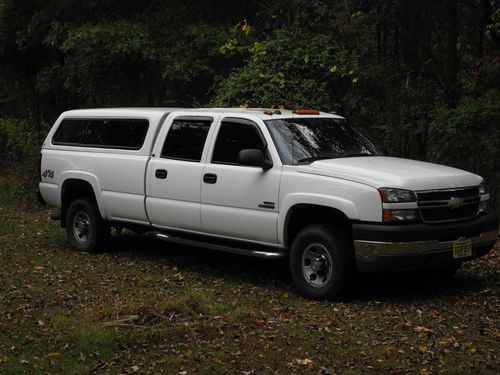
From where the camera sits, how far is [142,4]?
1773cm

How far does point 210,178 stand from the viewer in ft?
28.4

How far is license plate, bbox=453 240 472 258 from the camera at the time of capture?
7539mm

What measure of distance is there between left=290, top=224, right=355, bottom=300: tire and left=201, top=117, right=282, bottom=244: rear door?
0.38m

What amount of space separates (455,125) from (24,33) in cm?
1108

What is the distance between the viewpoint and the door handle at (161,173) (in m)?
9.17

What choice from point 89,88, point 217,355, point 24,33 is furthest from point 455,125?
point 24,33

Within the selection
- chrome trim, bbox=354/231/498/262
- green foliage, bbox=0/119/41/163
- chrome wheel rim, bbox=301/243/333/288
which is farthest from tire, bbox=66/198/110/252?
green foliage, bbox=0/119/41/163

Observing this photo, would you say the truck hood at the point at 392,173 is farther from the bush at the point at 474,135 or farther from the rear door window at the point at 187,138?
the bush at the point at 474,135

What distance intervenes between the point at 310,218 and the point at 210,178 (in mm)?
1316

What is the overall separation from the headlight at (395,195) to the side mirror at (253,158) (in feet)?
4.57

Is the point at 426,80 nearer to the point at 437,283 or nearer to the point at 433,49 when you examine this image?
the point at 433,49

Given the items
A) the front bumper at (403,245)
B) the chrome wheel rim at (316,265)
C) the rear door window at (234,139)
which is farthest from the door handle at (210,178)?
the front bumper at (403,245)

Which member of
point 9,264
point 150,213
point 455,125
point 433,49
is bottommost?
point 9,264

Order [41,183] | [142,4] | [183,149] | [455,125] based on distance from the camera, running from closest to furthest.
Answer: [183,149]
[41,183]
[455,125]
[142,4]
